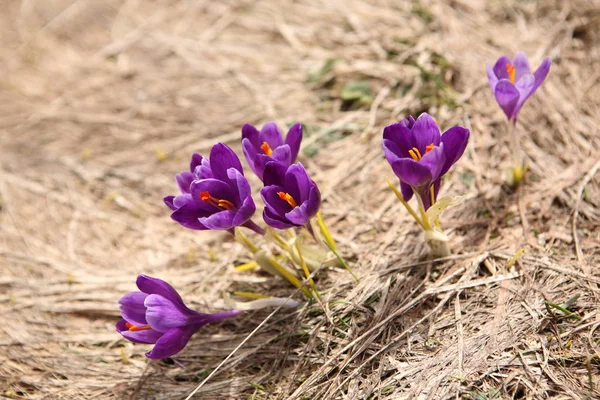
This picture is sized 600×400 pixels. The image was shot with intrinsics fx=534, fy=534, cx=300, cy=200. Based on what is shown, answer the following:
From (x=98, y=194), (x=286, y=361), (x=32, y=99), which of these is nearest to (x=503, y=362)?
(x=286, y=361)

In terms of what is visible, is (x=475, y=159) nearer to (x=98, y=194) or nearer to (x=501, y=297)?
(x=501, y=297)

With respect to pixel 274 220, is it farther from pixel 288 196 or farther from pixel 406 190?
pixel 406 190

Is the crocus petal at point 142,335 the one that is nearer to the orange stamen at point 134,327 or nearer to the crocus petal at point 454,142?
the orange stamen at point 134,327

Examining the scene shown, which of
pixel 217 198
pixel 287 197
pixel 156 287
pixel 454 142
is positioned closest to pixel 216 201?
pixel 217 198

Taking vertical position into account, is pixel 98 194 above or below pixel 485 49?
below

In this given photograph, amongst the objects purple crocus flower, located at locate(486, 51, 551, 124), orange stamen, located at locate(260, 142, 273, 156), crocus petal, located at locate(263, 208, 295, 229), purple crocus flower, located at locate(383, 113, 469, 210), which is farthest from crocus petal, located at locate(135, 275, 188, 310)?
purple crocus flower, located at locate(486, 51, 551, 124)

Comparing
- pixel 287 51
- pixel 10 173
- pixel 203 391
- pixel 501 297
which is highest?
pixel 287 51

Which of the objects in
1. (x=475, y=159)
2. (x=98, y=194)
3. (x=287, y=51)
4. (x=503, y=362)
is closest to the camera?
(x=503, y=362)
